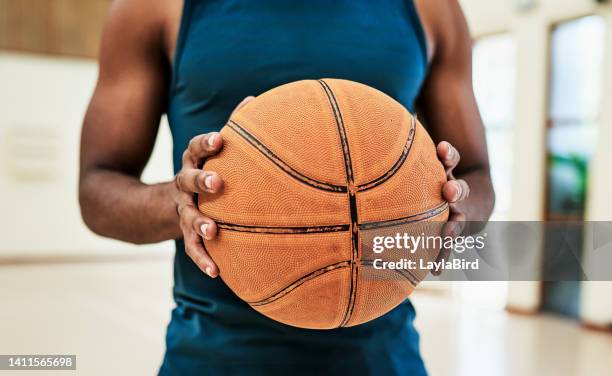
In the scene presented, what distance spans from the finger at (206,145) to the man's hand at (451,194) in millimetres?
319

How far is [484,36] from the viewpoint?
18.4 feet

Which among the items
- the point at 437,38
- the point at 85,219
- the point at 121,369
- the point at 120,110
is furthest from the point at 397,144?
the point at 121,369

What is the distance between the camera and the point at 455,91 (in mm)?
1168

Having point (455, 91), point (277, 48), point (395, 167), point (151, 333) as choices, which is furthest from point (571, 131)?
point (395, 167)

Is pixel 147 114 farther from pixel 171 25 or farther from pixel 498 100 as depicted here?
pixel 498 100

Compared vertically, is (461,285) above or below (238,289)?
below

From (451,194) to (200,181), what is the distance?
1.13 ft

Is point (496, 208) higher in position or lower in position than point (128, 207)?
lower

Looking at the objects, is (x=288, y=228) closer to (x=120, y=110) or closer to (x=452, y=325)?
(x=120, y=110)

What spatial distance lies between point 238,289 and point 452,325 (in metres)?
3.96

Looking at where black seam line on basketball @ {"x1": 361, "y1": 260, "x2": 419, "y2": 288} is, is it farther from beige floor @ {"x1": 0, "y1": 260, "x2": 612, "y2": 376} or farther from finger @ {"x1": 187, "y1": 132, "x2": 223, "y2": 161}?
beige floor @ {"x1": 0, "y1": 260, "x2": 612, "y2": 376}

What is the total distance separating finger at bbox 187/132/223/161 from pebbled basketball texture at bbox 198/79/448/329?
0.04ft

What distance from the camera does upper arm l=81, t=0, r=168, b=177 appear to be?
41.3 inches

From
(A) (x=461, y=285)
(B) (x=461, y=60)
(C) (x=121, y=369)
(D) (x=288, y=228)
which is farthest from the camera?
(A) (x=461, y=285)
